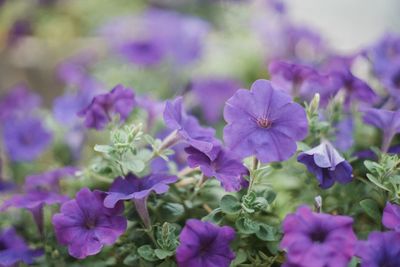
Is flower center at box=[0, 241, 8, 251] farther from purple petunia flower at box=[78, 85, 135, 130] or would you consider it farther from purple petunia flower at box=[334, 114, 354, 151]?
purple petunia flower at box=[334, 114, 354, 151]

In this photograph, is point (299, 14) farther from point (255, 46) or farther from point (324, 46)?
point (324, 46)

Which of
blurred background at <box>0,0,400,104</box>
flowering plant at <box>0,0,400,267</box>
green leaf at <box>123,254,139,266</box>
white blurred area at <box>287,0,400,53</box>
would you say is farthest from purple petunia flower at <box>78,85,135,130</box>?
white blurred area at <box>287,0,400,53</box>

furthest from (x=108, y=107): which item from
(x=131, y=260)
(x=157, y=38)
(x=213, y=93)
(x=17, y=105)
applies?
(x=157, y=38)

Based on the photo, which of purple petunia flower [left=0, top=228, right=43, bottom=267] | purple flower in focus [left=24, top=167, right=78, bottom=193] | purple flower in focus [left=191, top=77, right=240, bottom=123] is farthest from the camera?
purple flower in focus [left=191, top=77, right=240, bottom=123]

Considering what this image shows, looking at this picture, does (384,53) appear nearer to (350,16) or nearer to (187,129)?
(187,129)

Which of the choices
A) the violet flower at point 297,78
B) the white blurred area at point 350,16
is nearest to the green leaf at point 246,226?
the violet flower at point 297,78

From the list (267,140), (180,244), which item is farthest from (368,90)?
(180,244)

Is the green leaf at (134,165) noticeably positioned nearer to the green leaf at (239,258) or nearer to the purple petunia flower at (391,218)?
the green leaf at (239,258)
